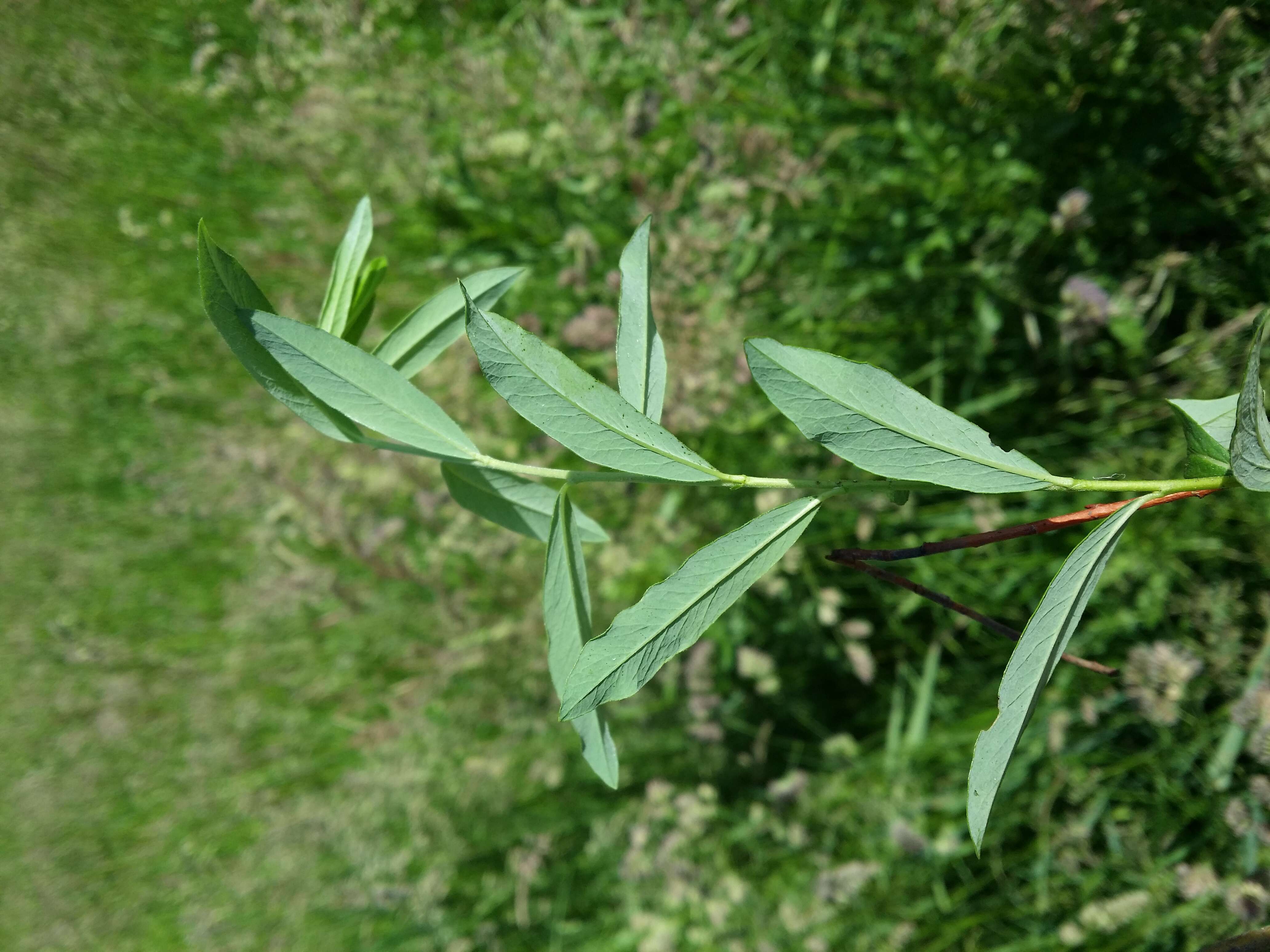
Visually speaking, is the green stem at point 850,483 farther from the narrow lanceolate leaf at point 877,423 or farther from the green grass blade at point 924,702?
the green grass blade at point 924,702

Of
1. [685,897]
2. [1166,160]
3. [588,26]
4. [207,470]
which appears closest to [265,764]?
[207,470]

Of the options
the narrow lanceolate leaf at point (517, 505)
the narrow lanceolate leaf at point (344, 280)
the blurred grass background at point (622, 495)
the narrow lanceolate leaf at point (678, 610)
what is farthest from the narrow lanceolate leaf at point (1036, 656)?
the blurred grass background at point (622, 495)

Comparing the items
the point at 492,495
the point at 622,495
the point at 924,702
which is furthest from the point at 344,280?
the point at 924,702

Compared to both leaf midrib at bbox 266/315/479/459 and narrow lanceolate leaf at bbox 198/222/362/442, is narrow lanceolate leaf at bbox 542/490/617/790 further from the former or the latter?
narrow lanceolate leaf at bbox 198/222/362/442

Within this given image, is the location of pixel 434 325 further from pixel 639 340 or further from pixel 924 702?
pixel 924 702

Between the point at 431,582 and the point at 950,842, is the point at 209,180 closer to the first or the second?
the point at 431,582

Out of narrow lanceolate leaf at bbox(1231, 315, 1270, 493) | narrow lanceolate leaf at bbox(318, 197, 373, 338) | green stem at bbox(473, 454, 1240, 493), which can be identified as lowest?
green stem at bbox(473, 454, 1240, 493)

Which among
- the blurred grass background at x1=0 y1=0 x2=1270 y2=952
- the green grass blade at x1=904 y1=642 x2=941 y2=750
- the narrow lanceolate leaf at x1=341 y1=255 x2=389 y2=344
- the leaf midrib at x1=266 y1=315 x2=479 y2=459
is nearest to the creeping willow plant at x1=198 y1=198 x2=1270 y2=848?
the leaf midrib at x1=266 y1=315 x2=479 y2=459

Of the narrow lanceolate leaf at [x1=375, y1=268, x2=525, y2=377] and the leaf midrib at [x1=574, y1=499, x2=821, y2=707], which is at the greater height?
the narrow lanceolate leaf at [x1=375, y1=268, x2=525, y2=377]
